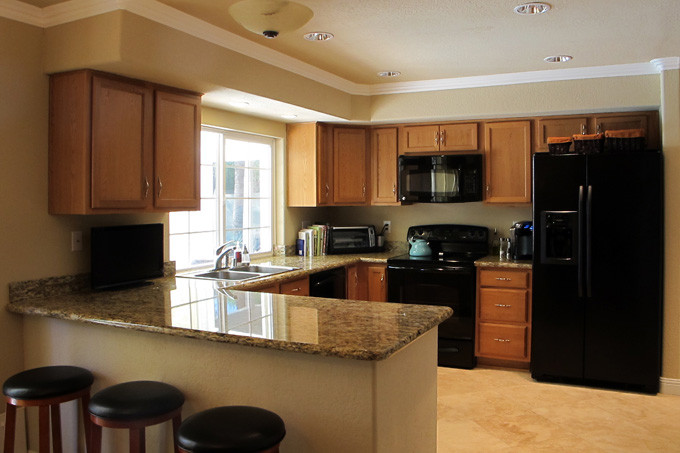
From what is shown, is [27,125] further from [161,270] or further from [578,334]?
[578,334]

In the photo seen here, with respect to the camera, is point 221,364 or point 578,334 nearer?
point 221,364

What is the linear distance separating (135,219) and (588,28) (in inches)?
113

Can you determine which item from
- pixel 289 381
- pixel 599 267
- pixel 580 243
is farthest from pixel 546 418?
pixel 289 381

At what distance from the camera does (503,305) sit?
445 cm

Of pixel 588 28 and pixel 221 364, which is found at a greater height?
pixel 588 28

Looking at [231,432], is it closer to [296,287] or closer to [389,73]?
[296,287]

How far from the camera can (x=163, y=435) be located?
2389 millimetres

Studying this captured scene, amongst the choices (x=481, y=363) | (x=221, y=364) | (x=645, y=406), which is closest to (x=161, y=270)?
(x=221, y=364)

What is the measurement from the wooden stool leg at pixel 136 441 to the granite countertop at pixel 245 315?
37 centimetres

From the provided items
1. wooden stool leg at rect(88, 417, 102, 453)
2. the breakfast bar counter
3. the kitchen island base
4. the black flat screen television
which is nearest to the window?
the black flat screen television

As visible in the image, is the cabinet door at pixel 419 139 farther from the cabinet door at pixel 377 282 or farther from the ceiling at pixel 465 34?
the cabinet door at pixel 377 282

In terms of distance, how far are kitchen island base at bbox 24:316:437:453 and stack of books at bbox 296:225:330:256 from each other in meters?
2.60

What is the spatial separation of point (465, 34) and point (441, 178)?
5.44 feet

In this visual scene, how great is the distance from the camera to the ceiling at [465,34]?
2887 millimetres
